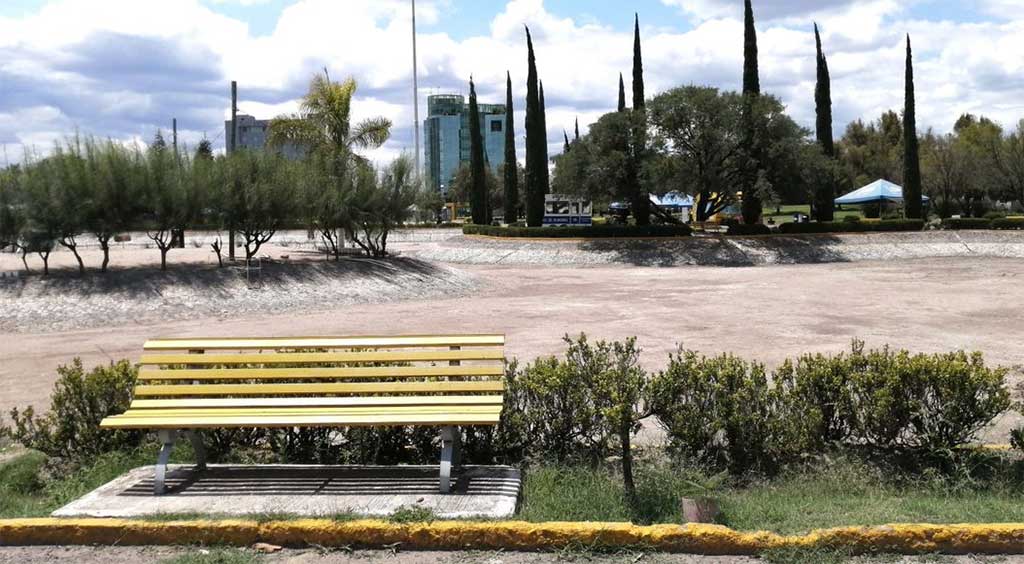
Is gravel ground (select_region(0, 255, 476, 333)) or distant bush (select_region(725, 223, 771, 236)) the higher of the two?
distant bush (select_region(725, 223, 771, 236))

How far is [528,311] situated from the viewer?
17.7 meters

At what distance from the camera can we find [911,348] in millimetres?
11898

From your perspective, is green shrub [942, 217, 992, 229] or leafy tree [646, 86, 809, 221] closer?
leafy tree [646, 86, 809, 221]

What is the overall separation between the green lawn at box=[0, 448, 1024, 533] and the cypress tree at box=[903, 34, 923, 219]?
4108 centimetres

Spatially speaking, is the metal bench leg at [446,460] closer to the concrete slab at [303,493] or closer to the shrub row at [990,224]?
the concrete slab at [303,493]

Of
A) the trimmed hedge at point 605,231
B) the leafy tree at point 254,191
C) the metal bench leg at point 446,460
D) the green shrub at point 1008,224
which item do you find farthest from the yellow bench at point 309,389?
the green shrub at point 1008,224

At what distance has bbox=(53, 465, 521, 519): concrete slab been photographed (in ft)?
15.6

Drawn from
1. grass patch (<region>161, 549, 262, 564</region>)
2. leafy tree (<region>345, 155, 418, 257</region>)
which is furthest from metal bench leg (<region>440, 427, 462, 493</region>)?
leafy tree (<region>345, 155, 418, 257</region>)

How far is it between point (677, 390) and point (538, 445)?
1.08 metres

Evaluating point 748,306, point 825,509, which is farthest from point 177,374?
point 748,306

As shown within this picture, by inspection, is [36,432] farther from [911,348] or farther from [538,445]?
[911,348]

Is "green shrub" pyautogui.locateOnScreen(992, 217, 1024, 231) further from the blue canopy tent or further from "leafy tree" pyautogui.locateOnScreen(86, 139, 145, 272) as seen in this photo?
"leafy tree" pyautogui.locateOnScreen(86, 139, 145, 272)

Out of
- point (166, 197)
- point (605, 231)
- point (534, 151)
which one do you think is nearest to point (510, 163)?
point (534, 151)

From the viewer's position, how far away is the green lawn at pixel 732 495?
4.61 meters
